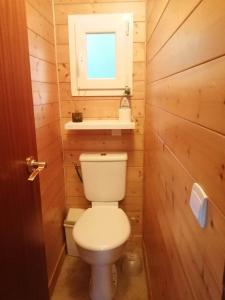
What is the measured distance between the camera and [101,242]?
1.36 m

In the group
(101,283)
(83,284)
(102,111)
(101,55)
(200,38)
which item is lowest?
(83,284)

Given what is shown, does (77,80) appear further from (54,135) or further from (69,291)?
(69,291)

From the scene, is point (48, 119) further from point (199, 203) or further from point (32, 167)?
point (199, 203)

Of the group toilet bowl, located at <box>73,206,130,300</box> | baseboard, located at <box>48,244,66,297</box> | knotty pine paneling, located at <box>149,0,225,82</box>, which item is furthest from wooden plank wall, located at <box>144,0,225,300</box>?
baseboard, located at <box>48,244,66,297</box>

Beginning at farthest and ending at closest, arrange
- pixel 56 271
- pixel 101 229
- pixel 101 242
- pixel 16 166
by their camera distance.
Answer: pixel 56 271 → pixel 101 229 → pixel 101 242 → pixel 16 166

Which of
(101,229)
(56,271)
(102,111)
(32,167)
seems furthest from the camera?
(102,111)

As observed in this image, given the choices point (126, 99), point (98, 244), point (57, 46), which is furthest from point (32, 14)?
point (98, 244)

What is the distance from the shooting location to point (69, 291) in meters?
1.63

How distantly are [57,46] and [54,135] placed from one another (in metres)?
0.71

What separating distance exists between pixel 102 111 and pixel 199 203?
1452 mm

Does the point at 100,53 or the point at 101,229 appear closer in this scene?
the point at 101,229

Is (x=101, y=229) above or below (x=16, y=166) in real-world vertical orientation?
below

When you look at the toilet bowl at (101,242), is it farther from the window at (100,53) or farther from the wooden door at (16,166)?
the window at (100,53)

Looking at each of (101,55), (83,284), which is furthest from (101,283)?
(101,55)
